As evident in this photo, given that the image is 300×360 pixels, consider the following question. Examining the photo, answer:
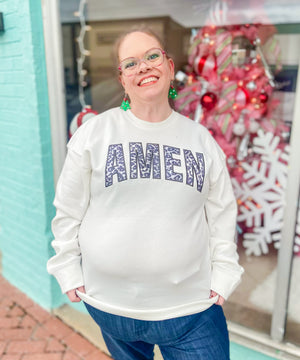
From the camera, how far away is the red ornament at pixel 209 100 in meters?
2.87

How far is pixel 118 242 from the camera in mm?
1402

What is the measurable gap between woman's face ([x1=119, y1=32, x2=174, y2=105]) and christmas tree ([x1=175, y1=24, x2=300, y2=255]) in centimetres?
152

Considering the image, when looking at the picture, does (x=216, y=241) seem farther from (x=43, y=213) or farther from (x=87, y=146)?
(x=43, y=213)

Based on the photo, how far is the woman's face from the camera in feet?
4.55

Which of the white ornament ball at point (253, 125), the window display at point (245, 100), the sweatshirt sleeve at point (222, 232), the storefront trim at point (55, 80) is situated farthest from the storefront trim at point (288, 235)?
the storefront trim at point (55, 80)

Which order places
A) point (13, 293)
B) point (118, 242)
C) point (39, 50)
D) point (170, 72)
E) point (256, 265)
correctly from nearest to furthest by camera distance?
point (118, 242), point (170, 72), point (39, 50), point (256, 265), point (13, 293)

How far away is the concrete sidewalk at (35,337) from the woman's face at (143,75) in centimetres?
194

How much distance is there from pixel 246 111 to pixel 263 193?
64 cm

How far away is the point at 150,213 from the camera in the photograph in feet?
4.55

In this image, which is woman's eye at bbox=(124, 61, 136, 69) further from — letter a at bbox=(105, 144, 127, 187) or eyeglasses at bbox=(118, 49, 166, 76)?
letter a at bbox=(105, 144, 127, 187)

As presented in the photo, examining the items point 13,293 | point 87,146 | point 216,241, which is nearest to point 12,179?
point 13,293

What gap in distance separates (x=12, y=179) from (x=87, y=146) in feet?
5.99

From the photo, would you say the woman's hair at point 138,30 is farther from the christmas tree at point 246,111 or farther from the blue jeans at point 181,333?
the christmas tree at point 246,111

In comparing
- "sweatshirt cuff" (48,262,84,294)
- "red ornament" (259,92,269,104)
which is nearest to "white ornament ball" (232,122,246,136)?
"red ornament" (259,92,269,104)
